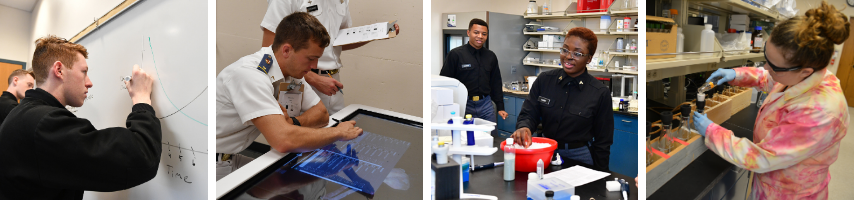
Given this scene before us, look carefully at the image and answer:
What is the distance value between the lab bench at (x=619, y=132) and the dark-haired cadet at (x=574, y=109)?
0.03 metres

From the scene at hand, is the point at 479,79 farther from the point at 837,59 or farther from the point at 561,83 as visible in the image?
the point at 837,59

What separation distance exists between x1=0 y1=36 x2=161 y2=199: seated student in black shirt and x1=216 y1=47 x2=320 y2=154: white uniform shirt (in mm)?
317

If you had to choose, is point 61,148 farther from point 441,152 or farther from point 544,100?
point 544,100

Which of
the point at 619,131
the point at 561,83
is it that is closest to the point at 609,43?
the point at 561,83

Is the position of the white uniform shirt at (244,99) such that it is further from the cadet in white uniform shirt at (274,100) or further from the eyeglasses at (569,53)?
the eyeglasses at (569,53)

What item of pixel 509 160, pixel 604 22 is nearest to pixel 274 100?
pixel 509 160

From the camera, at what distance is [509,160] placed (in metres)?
1.69

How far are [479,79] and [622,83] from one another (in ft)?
1.96

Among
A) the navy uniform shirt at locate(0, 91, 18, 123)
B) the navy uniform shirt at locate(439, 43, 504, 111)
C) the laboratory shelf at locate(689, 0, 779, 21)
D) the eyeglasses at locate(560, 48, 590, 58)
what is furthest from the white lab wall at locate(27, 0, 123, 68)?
the laboratory shelf at locate(689, 0, 779, 21)

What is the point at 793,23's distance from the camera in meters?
1.07

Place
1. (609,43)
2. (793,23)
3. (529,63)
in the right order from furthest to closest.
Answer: (529,63), (609,43), (793,23)

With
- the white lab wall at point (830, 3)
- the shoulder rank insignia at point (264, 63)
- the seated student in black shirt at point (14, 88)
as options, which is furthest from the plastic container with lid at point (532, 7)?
the seated student in black shirt at point (14, 88)

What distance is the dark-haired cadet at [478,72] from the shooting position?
68.9 inches

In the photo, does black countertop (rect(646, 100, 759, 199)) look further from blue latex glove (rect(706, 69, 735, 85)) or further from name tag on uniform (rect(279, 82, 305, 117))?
name tag on uniform (rect(279, 82, 305, 117))
